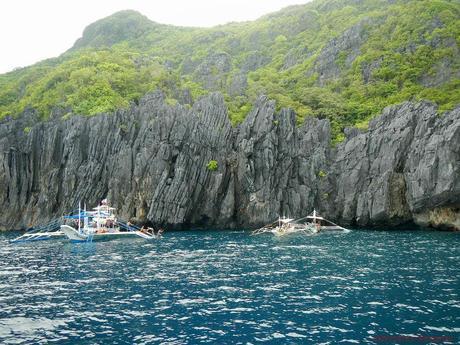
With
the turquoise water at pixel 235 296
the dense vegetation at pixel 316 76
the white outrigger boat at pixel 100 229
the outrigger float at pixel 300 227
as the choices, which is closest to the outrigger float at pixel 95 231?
the white outrigger boat at pixel 100 229

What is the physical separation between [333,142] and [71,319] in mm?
84136

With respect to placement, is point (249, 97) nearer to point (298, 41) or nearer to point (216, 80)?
point (216, 80)

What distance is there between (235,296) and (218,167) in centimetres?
6095

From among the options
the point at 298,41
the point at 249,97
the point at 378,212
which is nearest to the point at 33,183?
the point at 249,97

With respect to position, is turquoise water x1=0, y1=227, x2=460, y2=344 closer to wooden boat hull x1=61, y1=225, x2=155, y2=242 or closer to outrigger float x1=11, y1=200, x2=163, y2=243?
wooden boat hull x1=61, y1=225, x2=155, y2=242

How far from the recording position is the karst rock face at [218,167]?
260 feet

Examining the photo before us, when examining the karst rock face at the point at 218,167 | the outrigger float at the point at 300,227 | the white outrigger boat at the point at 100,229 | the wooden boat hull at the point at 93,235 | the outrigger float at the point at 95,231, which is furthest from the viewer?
the karst rock face at the point at 218,167

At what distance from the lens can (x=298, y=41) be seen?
18100 cm

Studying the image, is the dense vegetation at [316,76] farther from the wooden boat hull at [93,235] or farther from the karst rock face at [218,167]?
the wooden boat hull at [93,235]

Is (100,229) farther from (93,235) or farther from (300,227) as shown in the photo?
(300,227)

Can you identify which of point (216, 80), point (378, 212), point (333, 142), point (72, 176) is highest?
point (216, 80)

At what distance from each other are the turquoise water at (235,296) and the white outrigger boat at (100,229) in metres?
15.7

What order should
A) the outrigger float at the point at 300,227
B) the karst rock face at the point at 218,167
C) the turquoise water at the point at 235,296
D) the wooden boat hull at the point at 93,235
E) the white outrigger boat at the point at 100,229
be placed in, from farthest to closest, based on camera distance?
the karst rock face at the point at 218,167 < the outrigger float at the point at 300,227 < the white outrigger boat at the point at 100,229 < the wooden boat hull at the point at 93,235 < the turquoise water at the point at 235,296

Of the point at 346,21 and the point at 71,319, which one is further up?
the point at 346,21
